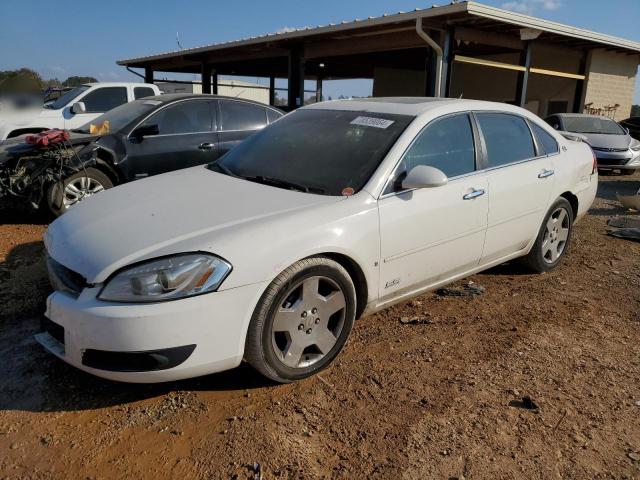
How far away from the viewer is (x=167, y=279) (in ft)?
8.25

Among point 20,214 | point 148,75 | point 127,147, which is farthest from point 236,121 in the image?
point 148,75

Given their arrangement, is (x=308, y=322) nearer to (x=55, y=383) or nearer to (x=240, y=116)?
(x=55, y=383)

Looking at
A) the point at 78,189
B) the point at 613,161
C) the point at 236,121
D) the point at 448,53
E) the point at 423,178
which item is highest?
the point at 448,53

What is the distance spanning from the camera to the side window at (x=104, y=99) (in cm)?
1012

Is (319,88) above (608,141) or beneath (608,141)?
above

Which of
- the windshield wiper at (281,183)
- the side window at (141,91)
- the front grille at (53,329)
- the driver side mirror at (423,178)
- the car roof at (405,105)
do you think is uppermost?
the car roof at (405,105)

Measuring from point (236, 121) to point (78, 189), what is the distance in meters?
2.31

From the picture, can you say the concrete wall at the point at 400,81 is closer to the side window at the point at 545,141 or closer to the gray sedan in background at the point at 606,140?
the gray sedan in background at the point at 606,140

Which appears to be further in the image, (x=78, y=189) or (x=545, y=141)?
(x=78, y=189)

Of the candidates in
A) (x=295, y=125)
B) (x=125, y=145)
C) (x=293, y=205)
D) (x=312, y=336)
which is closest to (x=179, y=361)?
(x=312, y=336)

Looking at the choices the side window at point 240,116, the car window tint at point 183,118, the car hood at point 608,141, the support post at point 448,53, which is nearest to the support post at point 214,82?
the support post at point 448,53

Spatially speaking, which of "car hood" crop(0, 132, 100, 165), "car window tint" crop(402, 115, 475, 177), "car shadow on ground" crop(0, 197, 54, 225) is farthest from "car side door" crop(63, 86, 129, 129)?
"car window tint" crop(402, 115, 475, 177)

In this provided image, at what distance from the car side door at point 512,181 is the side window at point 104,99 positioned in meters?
8.36

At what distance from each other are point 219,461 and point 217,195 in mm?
1566
